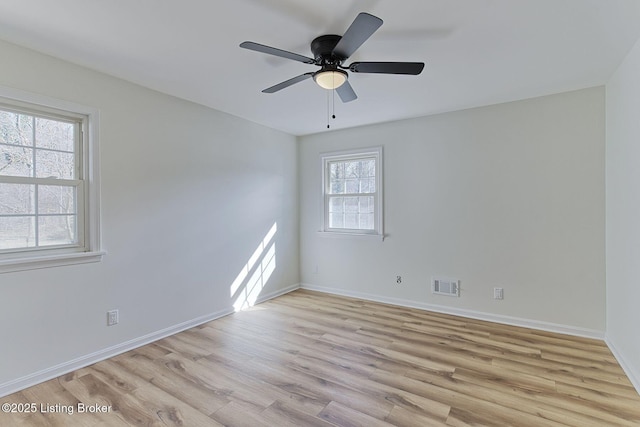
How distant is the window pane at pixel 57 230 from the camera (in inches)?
96.2

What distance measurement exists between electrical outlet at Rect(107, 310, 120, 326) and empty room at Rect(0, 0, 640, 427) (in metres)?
0.01

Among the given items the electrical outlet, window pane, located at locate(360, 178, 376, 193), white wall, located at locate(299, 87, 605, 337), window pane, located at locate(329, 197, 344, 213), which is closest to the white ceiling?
white wall, located at locate(299, 87, 605, 337)

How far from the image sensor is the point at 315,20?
6.44ft

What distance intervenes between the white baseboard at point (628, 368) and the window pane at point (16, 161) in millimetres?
4691

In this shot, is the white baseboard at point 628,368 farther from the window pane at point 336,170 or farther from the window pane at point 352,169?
the window pane at point 336,170

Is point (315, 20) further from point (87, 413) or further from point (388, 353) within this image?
point (87, 413)

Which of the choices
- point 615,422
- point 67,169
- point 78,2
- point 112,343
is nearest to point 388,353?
point 615,422

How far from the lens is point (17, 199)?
91.0 inches

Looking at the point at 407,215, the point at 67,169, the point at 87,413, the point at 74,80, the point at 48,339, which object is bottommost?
the point at 87,413

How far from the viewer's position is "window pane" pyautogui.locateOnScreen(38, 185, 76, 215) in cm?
244

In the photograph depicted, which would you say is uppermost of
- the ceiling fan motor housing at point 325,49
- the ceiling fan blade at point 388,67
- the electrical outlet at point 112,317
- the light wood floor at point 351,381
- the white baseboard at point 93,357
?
the ceiling fan motor housing at point 325,49

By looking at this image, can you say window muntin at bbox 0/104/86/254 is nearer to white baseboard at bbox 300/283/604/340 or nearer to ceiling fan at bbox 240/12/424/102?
ceiling fan at bbox 240/12/424/102

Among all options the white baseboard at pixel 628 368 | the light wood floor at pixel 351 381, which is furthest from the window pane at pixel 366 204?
the white baseboard at pixel 628 368

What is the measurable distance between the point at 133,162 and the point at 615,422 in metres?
4.06
